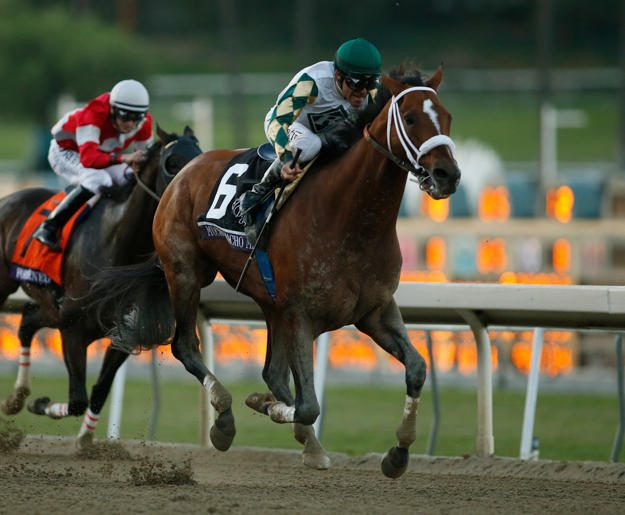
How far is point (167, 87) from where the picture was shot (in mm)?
43438

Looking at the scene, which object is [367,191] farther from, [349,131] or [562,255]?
[562,255]

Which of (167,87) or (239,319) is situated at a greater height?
(167,87)

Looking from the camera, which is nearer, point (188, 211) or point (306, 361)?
point (306, 361)

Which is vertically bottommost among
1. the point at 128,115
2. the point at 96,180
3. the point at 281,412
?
the point at 281,412

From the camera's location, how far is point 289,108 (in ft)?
14.7

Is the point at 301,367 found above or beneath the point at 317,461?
above

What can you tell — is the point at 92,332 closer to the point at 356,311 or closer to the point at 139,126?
the point at 139,126

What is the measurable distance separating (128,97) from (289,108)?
1726 mm

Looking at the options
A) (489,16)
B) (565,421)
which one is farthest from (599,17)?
(565,421)

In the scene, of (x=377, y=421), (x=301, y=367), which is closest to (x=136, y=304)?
(x=301, y=367)

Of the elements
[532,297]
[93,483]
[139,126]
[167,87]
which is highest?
[167,87]

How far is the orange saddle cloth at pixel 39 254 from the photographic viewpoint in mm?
5895

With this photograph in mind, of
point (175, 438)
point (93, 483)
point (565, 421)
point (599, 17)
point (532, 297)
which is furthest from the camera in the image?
point (599, 17)

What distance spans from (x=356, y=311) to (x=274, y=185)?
742 millimetres
